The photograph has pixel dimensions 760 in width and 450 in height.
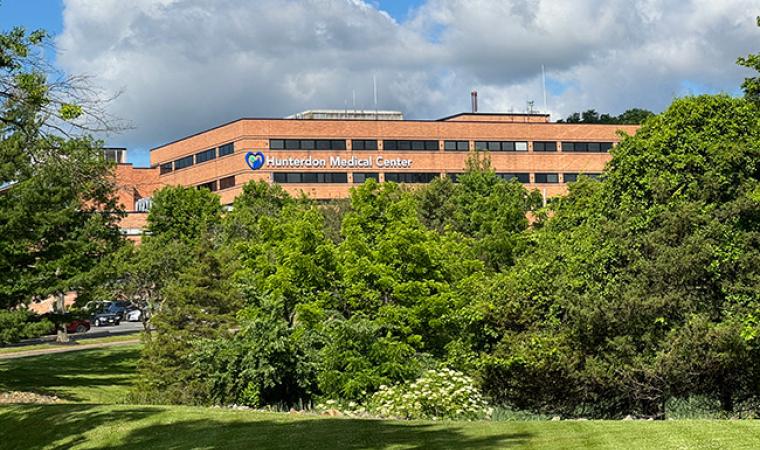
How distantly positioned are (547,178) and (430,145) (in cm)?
1261

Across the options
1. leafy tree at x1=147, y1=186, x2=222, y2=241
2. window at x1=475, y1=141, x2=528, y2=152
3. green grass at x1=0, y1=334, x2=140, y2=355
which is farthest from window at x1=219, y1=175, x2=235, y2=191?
green grass at x1=0, y1=334, x2=140, y2=355

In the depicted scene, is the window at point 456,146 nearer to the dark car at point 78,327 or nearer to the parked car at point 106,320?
the parked car at point 106,320

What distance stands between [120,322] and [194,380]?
161ft

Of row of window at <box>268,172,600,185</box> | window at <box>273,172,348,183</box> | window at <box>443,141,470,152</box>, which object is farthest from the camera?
window at <box>443,141,470,152</box>

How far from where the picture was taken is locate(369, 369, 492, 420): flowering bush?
20.7m

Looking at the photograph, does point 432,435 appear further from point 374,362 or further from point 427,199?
point 427,199

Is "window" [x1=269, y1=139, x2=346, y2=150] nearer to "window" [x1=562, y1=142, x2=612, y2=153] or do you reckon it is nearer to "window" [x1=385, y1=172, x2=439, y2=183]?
"window" [x1=385, y1=172, x2=439, y2=183]

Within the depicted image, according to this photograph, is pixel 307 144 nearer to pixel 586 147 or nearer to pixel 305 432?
pixel 586 147

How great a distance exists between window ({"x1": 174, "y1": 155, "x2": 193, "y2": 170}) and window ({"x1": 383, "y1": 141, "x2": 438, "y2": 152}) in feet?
63.0

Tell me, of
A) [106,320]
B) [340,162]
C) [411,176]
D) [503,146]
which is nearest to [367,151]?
[340,162]

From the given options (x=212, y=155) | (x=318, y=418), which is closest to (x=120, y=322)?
(x=212, y=155)

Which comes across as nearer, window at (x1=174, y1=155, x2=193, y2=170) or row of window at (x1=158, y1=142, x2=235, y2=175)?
row of window at (x1=158, y1=142, x2=235, y2=175)

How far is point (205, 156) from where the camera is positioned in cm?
9262

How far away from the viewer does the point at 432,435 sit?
14.3m
